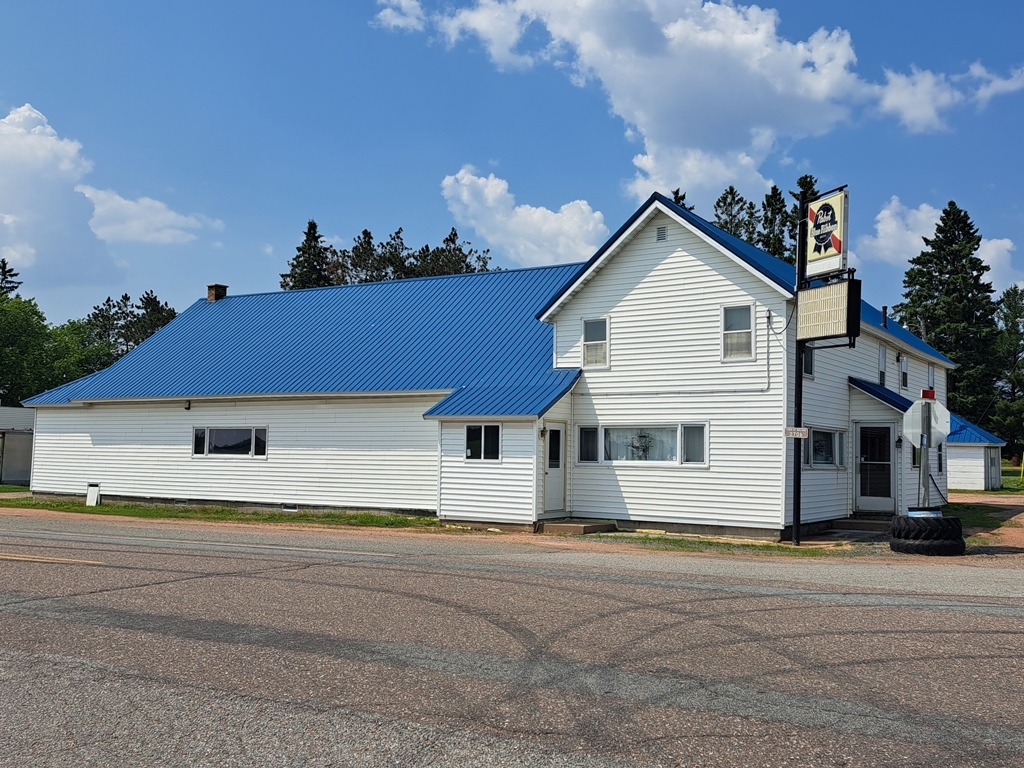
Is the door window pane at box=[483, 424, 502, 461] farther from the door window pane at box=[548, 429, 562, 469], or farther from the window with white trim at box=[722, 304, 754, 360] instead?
the window with white trim at box=[722, 304, 754, 360]

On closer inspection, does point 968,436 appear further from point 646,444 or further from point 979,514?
point 646,444

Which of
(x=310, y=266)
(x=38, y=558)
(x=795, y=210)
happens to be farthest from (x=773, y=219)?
(x=38, y=558)

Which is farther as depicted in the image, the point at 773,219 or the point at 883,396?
the point at 773,219

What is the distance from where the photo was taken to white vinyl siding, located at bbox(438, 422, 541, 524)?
23.3m

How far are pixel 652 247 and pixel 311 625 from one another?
16550 millimetres

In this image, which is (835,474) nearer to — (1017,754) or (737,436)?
(737,436)

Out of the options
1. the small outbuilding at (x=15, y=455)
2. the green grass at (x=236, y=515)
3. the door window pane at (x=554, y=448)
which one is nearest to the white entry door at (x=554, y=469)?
the door window pane at (x=554, y=448)

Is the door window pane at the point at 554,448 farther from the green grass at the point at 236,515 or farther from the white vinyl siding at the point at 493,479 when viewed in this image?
the green grass at the point at 236,515

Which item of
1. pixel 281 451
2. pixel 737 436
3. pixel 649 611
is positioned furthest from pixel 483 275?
pixel 649 611

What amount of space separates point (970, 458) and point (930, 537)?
34.6m

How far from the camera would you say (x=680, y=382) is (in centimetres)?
2317

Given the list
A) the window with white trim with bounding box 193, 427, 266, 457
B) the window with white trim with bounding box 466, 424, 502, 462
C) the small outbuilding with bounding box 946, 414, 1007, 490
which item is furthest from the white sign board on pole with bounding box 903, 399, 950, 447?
the small outbuilding with bounding box 946, 414, 1007, 490

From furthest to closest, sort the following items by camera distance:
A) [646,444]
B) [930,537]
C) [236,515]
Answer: [236,515] → [646,444] → [930,537]

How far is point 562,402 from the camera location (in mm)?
24250
